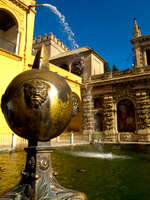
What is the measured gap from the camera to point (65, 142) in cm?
1231

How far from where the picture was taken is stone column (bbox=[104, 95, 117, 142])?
1608 cm

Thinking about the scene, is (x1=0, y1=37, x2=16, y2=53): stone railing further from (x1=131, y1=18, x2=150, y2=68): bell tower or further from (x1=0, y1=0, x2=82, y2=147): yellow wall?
(x1=131, y1=18, x2=150, y2=68): bell tower

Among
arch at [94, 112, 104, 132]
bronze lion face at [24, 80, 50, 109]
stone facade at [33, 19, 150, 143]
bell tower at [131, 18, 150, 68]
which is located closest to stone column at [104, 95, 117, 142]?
stone facade at [33, 19, 150, 143]

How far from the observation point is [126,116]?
54.6 feet

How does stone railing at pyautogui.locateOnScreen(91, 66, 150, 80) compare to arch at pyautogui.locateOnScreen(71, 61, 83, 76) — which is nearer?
stone railing at pyautogui.locateOnScreen(91, 66, 150, 80)

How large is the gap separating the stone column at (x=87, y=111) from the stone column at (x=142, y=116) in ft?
16.1

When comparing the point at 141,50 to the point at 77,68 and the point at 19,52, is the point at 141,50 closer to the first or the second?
the point at 77,68

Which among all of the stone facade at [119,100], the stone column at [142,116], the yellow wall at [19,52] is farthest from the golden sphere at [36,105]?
the stone column at [142,116]

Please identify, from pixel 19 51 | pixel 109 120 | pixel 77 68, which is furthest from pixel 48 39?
pixel 109 120

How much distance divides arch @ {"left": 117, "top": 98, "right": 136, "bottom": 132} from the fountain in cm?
1574

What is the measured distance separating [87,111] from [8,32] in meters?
11.4

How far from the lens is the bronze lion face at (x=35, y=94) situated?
5.14 ft

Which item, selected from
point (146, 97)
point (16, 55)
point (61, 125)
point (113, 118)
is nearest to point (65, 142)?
point (113, 118)

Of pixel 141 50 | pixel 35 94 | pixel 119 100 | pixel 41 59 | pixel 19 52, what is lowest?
pixel 35 94
